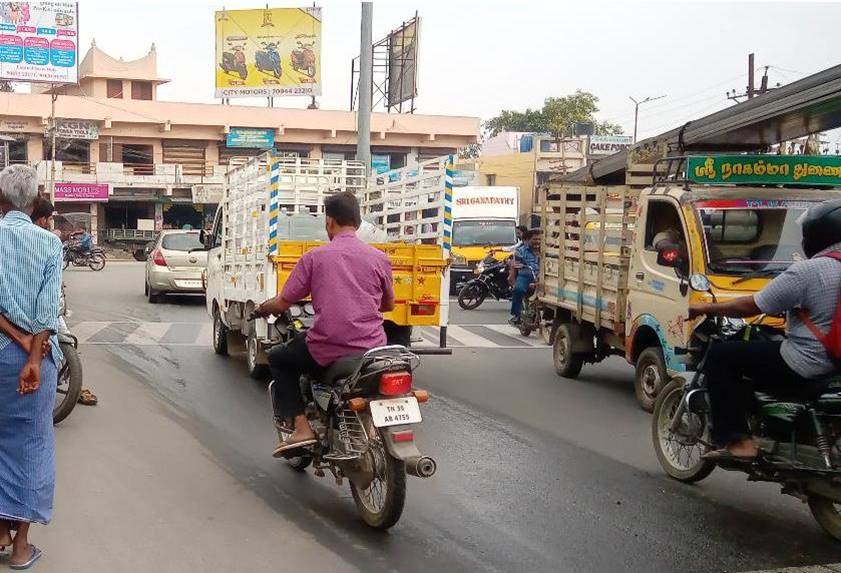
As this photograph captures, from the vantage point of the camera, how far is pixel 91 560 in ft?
14.8

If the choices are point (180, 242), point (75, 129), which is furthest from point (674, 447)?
point (75, 129)

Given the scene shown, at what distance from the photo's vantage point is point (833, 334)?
187 inches

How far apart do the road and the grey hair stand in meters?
1.71

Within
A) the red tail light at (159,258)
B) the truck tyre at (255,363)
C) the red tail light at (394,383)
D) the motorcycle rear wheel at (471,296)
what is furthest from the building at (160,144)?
the red tail light at (394,383)

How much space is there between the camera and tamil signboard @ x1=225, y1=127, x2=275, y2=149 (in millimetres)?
42719

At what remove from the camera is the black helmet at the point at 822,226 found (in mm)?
4805

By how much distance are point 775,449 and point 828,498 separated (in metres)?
0.35

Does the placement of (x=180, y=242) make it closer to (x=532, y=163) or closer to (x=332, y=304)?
(x=332, y=304)

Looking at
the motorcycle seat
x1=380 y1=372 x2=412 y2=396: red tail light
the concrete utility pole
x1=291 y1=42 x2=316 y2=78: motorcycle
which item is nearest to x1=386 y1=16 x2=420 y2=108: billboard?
x1=291 y1=42 x2=316 y2=78: motorcycle

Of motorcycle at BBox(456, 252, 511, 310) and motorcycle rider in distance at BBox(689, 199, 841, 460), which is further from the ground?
motorcycle rider in distance at BBox(689, 199, 841, 460)

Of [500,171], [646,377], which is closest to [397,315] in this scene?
[646,377]

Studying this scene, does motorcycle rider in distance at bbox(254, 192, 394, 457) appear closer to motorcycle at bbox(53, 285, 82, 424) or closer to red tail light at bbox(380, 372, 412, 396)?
red tail light at bbox(380, 372, 412, 396)

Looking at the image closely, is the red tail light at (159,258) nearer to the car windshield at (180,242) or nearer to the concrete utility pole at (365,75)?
the car windshield at (180,242)

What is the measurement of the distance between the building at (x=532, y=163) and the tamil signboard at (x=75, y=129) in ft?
65.4
